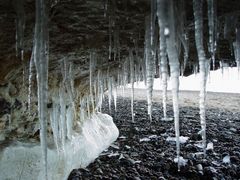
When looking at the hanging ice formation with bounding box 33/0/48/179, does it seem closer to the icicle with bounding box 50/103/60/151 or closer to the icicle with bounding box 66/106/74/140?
the icicle with bounding box 50/103/60/151

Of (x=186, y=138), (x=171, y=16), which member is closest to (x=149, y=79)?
(x=171, y=16)

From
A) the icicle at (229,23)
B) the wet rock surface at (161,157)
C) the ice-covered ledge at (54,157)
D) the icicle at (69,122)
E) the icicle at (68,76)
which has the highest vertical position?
the icicle at (229,23)

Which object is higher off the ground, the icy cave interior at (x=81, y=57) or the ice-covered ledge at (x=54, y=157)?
the icy cave interior at (x=81, y=57)

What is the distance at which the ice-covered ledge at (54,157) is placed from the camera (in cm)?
413

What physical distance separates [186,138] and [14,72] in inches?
212

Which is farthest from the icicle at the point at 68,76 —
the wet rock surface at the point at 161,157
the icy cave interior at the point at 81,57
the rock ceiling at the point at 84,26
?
the wet rock surface at the point at 161,157

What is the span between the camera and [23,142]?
4383 millimetres

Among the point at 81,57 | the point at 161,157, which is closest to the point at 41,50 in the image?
the point at 81,57

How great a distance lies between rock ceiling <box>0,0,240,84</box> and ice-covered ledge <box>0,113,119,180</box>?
1.15m

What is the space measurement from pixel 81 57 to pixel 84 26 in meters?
1.17

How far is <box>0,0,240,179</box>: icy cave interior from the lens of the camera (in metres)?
1.98

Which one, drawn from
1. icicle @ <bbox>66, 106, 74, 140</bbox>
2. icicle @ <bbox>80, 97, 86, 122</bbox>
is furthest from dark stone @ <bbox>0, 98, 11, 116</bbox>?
icicle @ <bbox>80, 97, 86, 122</bbox>

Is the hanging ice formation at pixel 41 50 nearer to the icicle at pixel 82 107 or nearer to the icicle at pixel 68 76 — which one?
the icicle at pixel 68 76

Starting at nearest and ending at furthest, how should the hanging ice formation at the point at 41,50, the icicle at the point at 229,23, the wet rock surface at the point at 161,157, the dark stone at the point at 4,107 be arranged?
1. the hanging ice formation at the point at 41,50
2. the icicle at the point at 229,23
3. the dark stone at the point at 4,107
4. the wet rock surface at the point at 161,157
